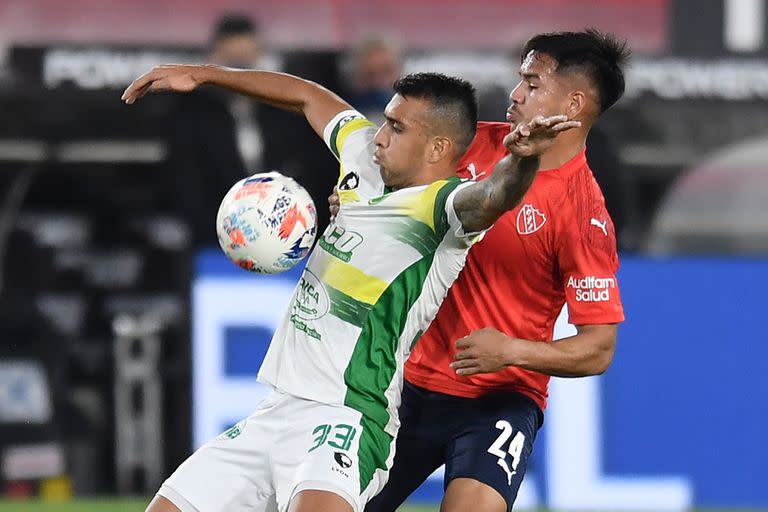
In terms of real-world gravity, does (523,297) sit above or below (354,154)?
below

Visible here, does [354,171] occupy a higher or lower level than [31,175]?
higher

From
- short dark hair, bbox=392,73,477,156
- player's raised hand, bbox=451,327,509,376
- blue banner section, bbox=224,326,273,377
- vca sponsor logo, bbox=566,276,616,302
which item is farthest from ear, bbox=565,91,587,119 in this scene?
blue banner section, bbox=224,326,273,377

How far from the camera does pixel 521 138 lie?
486cm

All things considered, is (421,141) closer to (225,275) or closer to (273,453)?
(273,453)

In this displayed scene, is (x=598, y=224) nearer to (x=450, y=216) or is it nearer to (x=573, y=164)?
(x=573, y=164)

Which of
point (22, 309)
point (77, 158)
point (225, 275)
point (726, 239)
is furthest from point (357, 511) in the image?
point (77, 158)

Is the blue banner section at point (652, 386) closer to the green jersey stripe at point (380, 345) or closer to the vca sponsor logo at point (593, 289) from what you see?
the vca sponsor logo at point (593, 289)

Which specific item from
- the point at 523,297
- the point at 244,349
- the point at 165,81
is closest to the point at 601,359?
the point at 523,297

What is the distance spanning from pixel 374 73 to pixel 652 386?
6.97ft

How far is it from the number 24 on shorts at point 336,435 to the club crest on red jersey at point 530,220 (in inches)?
37.2

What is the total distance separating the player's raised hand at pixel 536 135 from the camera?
4.80 meters

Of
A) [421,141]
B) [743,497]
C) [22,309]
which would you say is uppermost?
[421,141]

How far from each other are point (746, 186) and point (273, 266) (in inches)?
207

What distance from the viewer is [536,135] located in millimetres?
4844
